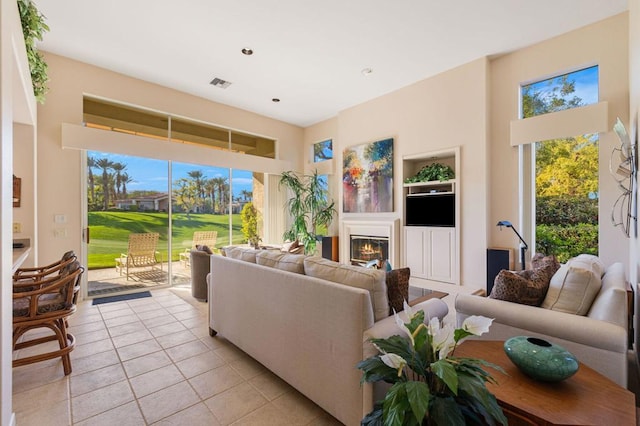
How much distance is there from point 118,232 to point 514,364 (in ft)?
17.9

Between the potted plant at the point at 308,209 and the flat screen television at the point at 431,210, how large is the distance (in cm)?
199

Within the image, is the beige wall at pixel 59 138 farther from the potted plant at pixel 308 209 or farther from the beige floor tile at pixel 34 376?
the potted plant at pixel 308 209

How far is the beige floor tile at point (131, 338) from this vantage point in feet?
9.38

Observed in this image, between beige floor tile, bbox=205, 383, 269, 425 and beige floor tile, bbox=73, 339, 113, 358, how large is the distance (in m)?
1.54

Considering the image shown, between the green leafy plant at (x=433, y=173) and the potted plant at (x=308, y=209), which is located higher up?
the green leafy plant at (x=433, y=173)

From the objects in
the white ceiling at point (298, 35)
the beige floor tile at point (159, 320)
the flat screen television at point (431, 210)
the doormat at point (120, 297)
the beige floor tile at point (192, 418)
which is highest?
the white ceiling at point (298, 35)

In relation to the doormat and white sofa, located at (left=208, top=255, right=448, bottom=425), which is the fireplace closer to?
white sofa, located at (left=208, top=255, right=448, bottom=425)

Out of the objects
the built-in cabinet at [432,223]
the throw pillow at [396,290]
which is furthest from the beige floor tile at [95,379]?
the built-in cabinet at [432,223]

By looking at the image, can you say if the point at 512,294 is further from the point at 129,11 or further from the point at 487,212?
the point at 129,11

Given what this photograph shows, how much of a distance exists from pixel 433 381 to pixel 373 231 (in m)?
4.74

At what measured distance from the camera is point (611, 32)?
346 centimetres

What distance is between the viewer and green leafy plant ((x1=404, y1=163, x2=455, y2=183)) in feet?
15.7

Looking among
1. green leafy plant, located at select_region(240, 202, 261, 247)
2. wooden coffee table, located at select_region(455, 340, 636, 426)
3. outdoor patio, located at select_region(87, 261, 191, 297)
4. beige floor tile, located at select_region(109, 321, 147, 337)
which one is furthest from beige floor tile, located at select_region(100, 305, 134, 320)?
wooden coffee table, located at select_region(455, 340, 636, 426)

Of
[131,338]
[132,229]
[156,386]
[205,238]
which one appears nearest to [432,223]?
[205,238]
